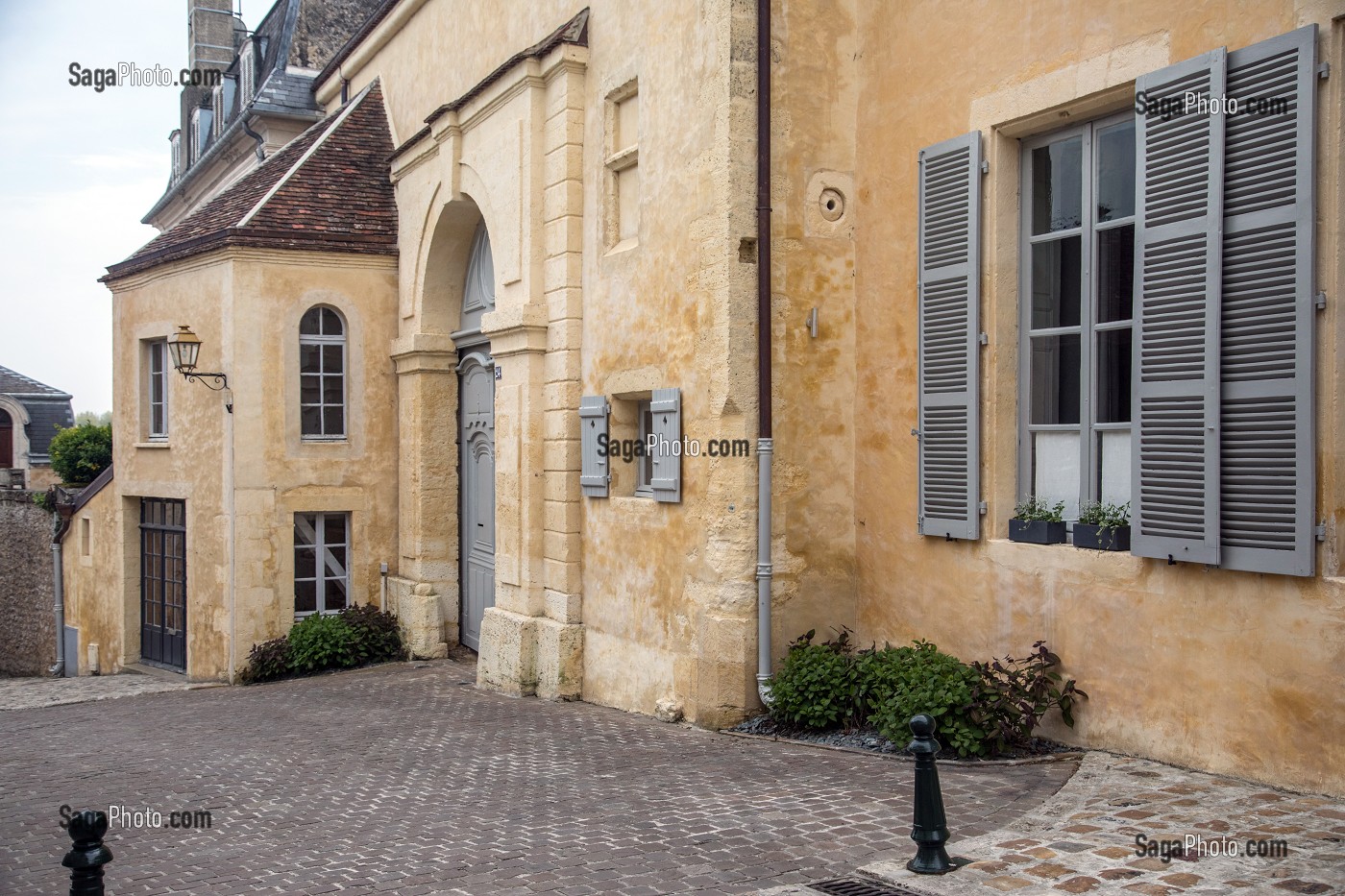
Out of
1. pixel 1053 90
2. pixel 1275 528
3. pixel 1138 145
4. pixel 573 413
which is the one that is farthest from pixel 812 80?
pixel 1275 528

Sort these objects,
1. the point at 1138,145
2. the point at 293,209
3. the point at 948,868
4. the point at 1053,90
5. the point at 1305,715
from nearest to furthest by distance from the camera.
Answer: the point at 948,868
the point at 1305,715
the point at 1138,145
the point at 1053,90
the point at 293,209

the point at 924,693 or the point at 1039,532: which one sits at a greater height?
the point at 1039,532

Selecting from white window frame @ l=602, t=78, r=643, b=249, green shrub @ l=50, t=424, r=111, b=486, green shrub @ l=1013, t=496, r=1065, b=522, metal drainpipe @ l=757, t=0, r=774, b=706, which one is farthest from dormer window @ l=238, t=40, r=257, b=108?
green shrub @ l=1013, t=496, r=1065, b=522

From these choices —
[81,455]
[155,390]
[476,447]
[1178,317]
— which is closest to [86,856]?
[1178,317]

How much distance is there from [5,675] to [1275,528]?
22040 millimetres

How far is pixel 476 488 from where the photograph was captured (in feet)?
43.8

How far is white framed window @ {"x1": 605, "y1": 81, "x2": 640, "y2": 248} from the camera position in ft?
31.3

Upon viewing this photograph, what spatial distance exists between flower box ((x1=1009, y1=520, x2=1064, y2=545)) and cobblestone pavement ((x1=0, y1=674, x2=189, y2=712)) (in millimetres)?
10170

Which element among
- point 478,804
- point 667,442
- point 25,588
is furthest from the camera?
point 25,588

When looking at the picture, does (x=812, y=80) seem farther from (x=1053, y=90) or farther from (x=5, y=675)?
(x=5, y=675)

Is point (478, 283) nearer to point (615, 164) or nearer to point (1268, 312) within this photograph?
point (615, 164)

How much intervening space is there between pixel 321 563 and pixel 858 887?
1055cm

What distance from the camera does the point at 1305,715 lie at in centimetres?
544

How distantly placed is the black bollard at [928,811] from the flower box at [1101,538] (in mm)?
2141
